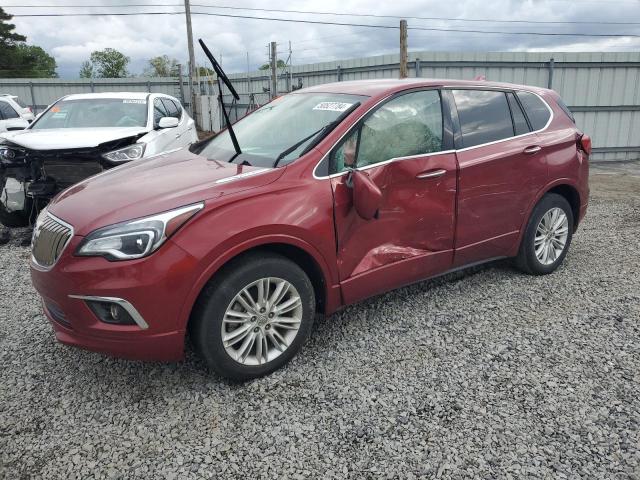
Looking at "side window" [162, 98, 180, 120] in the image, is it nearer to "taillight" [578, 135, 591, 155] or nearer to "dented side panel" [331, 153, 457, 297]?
"dented side panel" [331, 153, 457, 297]

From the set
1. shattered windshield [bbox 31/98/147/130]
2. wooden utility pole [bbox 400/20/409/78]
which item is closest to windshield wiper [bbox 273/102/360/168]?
shattered windshield [bbox 31/98/147/130]

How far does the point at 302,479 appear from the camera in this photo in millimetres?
2264

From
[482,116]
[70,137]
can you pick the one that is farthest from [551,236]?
[70,137]

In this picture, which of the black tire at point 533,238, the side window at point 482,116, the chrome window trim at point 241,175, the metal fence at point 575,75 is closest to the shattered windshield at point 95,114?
the chrome window trim at point 241,175

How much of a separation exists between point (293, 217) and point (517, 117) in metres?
2.39

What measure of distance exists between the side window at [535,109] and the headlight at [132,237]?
3.12 metres

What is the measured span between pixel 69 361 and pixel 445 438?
7.70 feet

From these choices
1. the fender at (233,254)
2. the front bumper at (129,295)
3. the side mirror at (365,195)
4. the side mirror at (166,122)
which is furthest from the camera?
the side mirror at (166,122)

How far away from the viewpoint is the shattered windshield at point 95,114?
6816mm

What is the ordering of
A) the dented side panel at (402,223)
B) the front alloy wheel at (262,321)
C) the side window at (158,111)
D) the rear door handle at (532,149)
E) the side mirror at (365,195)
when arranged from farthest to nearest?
the side window at (158,111), the rear door handle at (532,149), the dented side panel at (402,223), the side mirror at (365,195), the front alloy wheel at (262,321)

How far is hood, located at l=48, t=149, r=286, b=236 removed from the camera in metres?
2.67

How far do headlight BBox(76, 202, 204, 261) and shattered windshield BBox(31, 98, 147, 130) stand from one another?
4654mm

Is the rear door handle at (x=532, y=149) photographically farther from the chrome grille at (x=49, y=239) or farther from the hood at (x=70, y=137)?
the hood at (x=70, y=137)

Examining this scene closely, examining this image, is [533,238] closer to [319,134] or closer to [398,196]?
[398,196]
